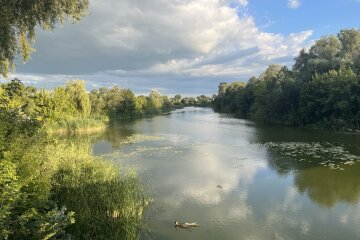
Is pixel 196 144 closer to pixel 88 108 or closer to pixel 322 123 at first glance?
pixel 322 123

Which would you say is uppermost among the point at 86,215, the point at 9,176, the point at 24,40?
the point at 24,40

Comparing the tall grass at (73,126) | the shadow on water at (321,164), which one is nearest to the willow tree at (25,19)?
the shadow on water at (321,164)

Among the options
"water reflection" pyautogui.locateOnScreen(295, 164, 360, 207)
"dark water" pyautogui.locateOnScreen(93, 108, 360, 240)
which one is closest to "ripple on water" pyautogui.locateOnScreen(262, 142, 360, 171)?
"dark water" pyautogui.locateOnScreen(93, 108, 360, 240)

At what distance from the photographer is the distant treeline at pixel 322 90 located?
1829 inches

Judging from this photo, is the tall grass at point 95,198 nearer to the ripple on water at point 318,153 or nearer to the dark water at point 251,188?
the dark water at point 251,188

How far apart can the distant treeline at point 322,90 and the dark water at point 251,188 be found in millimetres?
14054

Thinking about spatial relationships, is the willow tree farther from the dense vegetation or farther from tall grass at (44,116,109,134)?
tall grass at (44,116,109,134)

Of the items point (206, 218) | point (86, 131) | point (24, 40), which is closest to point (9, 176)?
point (206, 218)

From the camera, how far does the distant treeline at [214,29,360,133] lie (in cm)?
4647

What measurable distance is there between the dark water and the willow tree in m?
8.91

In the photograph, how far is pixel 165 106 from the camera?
462ft

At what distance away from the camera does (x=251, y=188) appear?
61.7ft

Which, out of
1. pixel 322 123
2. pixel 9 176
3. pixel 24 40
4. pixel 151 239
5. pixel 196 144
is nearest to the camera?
pixel 9 176

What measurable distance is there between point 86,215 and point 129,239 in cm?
175
